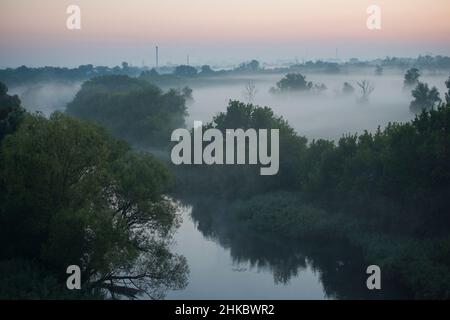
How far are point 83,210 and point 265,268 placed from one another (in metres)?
10.6

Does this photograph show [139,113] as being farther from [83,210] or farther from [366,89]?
[366,89]

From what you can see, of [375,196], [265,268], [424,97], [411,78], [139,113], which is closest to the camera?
[265,268]

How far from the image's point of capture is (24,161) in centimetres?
2139

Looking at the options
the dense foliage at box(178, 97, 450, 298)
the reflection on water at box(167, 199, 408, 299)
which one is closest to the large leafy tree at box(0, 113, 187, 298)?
the reflection on water at box(167, 199, 408, 299)

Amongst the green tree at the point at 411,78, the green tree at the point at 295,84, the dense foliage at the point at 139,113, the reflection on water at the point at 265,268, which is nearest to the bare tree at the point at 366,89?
the green tree at the point at 411,78

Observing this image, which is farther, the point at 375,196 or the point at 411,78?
the point at 411,78

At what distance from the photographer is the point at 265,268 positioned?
26.9 m

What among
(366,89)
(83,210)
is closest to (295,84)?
(366,89)

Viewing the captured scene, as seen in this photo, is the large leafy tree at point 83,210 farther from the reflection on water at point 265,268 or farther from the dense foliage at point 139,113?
the dense foliage at point 139,113

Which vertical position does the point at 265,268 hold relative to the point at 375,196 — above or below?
below

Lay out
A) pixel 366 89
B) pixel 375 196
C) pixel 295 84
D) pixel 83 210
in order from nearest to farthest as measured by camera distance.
→ 1. pixel 83 210
2. pixel 375 196
3. pixel 366 89
4. pixel 295 84

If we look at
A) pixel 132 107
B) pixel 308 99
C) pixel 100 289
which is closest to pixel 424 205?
pixel 100 289

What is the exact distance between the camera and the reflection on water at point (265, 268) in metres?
23.3
